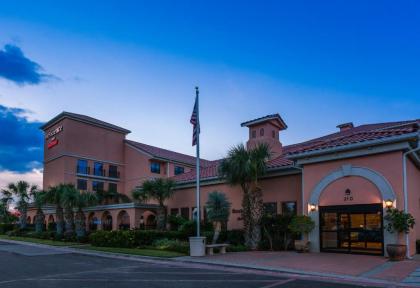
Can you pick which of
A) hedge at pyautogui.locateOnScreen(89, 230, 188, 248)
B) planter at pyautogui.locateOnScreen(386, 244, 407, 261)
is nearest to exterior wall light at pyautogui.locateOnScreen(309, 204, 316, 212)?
planter at pyautogui.locateOnScreen(386, 244, 407, 261)

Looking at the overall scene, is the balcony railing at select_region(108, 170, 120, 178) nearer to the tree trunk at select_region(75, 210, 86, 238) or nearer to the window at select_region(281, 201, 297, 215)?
the tree trunk at select_region(75, 210, 86, 238)

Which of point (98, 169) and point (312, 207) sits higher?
point (98, 169)

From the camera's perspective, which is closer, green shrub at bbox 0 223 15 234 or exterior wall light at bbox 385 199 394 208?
exterior wall light at bbox 385 199 394 208

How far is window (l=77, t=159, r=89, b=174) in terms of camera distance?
159 ft

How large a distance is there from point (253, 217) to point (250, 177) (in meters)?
2.25

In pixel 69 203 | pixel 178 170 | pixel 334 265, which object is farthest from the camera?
pixel 178 170

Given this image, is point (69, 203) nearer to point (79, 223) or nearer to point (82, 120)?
point (79, 223)

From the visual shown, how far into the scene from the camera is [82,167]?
48.8 m

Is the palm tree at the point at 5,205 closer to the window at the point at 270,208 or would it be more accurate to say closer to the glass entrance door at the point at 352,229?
the window at the point at 270,208

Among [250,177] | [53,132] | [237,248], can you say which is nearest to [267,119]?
[250,177]

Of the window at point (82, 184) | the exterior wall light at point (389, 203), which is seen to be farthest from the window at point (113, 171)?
the exterior wall light at point (389, 203)

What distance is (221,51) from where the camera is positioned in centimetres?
2383

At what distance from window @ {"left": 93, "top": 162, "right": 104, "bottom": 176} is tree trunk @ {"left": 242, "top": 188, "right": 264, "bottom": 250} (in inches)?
1222

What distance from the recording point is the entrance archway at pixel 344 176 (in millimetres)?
18297
